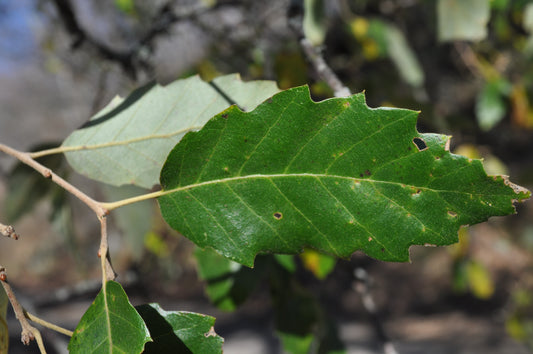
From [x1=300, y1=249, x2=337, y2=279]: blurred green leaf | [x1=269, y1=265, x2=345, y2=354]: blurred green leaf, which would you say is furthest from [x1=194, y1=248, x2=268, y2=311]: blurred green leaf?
[x1=300, y1=249, x2=337, y2=279]: blurred green leaf

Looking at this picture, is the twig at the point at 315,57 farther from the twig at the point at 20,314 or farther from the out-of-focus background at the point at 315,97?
the twig at the point at 20,314

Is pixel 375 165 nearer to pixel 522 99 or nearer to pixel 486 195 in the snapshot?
pixel 486 195

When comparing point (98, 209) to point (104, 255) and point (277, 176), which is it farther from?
point (277, 176)

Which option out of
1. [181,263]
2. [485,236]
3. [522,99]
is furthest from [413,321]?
[522,99]

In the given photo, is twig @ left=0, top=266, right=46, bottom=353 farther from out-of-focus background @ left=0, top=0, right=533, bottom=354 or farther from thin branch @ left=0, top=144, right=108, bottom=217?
out-of-focus background @ left=0, top=0, right=533, bottom=354

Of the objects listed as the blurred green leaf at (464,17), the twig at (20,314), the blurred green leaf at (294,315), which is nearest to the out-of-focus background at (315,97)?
the blurred green leaf at (464,17)
